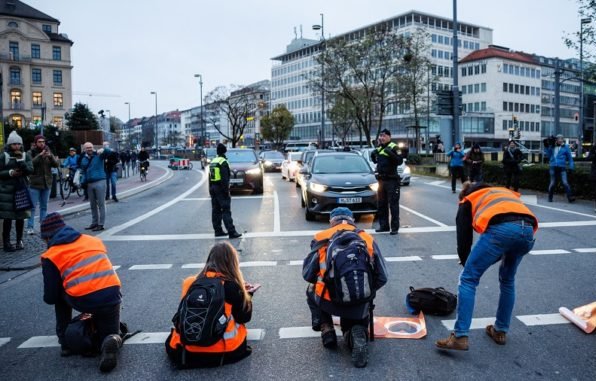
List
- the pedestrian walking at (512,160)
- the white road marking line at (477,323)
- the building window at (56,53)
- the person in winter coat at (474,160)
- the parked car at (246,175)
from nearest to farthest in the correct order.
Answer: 1. the white road marking line at (477,323)
2. the pedestrian walking at (512,160)
3. the person in winter coat at (474,160)
4. the parked car at (246,175)
5. the building window at (56,53)

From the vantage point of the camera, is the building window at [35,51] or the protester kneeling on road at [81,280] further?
the building window at [35,51]

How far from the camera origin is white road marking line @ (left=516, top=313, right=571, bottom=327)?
5.01 meters

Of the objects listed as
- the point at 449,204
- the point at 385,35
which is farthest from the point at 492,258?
the point at 385,35

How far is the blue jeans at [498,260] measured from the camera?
4.18 meters

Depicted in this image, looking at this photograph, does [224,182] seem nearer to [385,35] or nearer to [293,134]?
[385,35]

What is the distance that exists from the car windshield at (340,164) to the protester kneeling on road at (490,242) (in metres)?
8.40

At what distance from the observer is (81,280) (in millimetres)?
4277

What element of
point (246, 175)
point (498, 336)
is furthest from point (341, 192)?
point (246, 175)

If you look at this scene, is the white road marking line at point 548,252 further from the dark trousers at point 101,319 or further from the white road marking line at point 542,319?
the dark trousers at point 101,319

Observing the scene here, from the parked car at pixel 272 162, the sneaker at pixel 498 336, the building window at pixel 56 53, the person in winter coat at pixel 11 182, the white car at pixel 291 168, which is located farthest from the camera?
the building window at pixel 56 53

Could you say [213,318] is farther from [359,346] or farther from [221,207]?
[221,207]

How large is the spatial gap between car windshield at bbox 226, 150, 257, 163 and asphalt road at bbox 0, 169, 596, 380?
30.0ft

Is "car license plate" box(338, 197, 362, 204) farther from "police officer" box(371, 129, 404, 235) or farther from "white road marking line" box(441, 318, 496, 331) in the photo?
"white road marking line" box(441, 318, 496, 331)

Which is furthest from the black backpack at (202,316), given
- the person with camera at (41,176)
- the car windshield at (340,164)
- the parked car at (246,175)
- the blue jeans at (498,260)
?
the parked car at (246,175)
